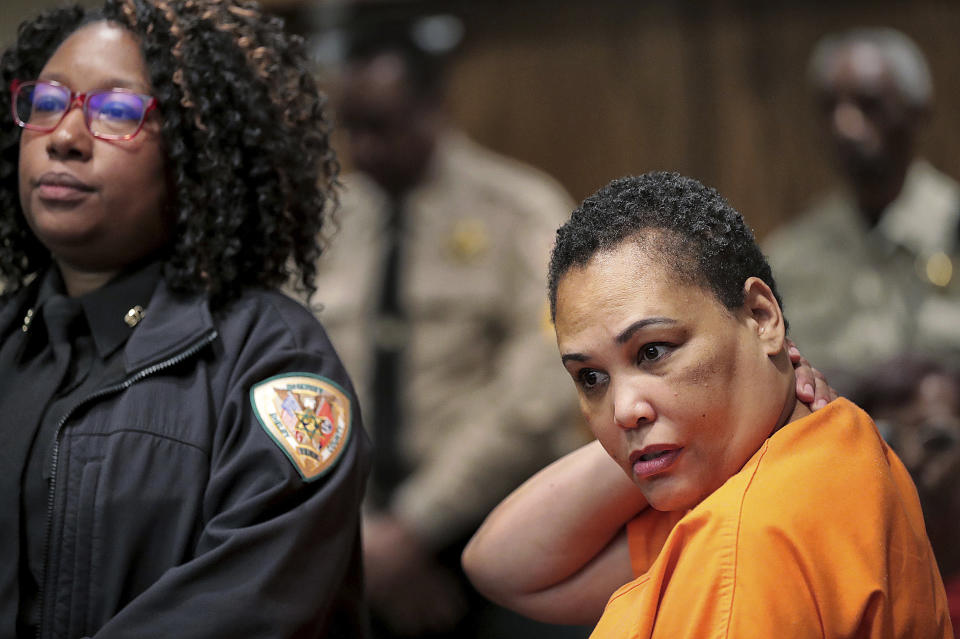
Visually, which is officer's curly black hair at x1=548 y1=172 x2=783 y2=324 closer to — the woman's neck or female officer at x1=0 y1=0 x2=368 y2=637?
female officer at x1=0 y1=0 x2=368 y2=637

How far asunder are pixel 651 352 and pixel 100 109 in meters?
0.85

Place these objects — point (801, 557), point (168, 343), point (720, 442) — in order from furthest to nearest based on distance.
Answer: point (168, 343) < point (720, 442) < point (801, 557)

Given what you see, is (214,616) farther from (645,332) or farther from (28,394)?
(645,332)

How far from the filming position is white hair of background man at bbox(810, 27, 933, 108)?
3.36m

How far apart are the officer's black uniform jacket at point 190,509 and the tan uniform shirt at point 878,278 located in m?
1.82

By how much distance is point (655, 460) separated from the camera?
1.27 metres

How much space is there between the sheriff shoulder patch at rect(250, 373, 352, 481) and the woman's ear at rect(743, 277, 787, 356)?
569 mm

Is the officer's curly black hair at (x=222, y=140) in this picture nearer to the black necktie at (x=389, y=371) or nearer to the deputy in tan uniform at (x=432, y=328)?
the deputy in tan uniform at (x=432, y=328)

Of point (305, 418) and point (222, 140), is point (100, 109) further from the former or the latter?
point (305, 418)

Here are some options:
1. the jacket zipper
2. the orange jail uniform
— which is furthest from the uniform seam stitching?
the jacket zipper

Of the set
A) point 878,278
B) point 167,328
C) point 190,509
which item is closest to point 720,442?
point 190,509

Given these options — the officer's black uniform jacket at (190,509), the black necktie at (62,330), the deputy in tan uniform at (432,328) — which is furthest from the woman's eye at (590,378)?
the deputy in tan uniform at (432,328)

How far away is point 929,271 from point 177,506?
2329 millimetres

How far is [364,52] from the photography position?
3.50 meters
